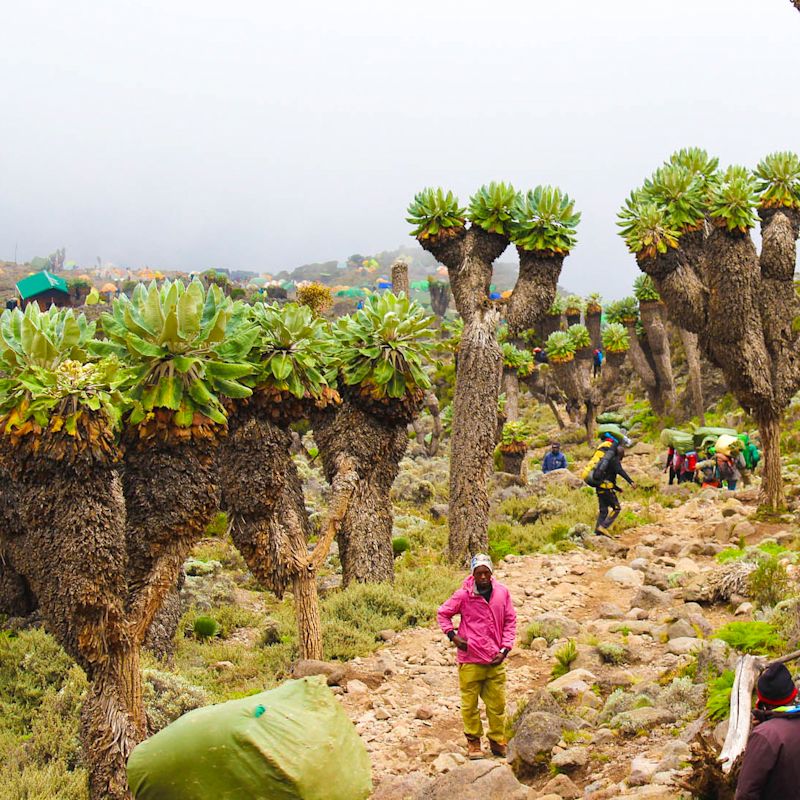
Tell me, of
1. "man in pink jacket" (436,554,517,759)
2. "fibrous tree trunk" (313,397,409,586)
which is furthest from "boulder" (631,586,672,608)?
"man in pink jacket" (436,554,517,759)

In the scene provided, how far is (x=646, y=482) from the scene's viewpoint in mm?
19938

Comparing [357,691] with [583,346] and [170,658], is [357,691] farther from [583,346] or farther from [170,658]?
[583,346]

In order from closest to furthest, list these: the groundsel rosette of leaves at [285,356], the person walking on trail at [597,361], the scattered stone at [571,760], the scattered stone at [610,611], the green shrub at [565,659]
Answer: the scattered stone at [571,760], the green shrub at [565,659], the groundsel rosette of leaves at [285,356], the scattered stone at [610,611], the person walking on trail at [597,361]

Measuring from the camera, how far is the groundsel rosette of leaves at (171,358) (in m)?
8.04

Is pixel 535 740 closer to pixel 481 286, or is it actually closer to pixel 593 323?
pixel 481 286

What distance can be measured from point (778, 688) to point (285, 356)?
733cm

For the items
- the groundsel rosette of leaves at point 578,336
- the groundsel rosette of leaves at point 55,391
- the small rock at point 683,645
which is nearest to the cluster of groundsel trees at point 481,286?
the small rock at point 683,645

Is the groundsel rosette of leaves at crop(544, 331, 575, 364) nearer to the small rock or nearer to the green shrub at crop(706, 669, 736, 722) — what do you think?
the small rock

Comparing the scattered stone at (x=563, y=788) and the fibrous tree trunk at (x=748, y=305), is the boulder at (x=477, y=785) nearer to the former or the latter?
the scattered stone at (x=563, y=788)

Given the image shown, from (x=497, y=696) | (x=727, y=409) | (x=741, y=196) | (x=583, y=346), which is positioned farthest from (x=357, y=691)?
(x=583, y=346)

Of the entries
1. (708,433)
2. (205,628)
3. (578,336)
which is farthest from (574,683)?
(578,336)

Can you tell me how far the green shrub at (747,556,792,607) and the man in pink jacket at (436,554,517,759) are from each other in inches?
165

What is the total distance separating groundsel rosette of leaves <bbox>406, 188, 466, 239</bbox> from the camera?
1564 cm

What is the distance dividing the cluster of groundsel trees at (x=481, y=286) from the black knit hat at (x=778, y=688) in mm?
11143
